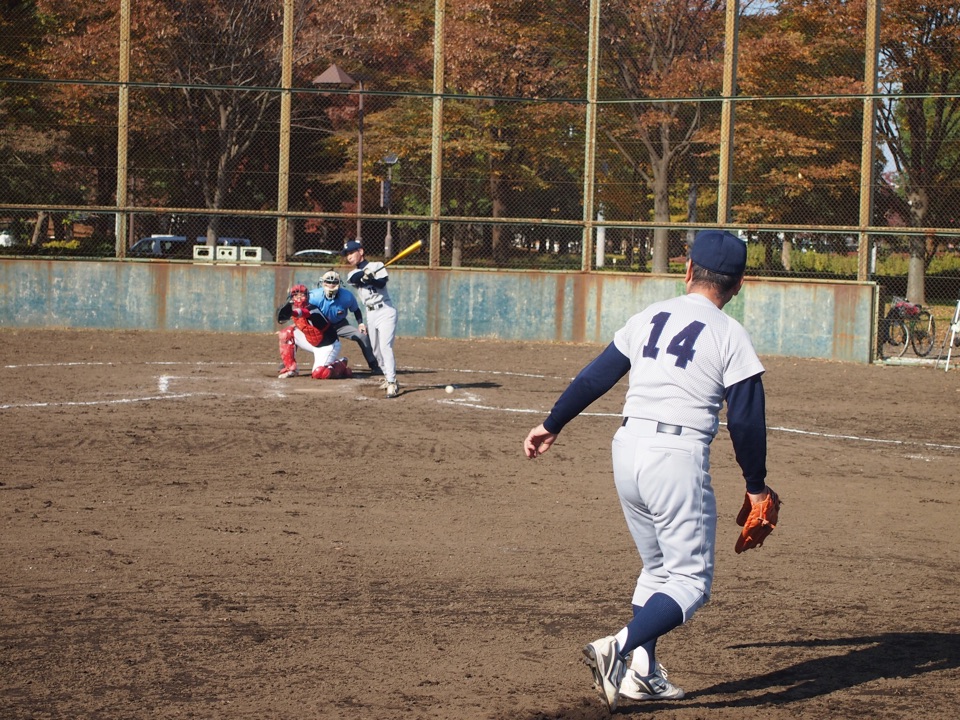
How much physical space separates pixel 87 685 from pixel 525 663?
6.11ft

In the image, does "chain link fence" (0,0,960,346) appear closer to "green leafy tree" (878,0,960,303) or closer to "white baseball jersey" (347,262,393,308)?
"green leafy tree" (878,0,960,303)

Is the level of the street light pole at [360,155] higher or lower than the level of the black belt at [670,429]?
higher

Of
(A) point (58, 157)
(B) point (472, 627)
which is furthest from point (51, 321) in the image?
(B) point (472, 627)

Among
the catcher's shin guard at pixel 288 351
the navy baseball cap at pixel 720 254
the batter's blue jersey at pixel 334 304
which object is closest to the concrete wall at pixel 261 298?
the batter's blue jersey at pixel 334 304

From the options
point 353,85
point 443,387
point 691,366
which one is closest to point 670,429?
point 691,366

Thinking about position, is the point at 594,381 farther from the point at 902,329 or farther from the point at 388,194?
the point at 388,194

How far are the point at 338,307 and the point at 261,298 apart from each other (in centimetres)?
545

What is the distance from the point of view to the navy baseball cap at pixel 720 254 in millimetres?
4359

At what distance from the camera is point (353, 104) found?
65.7 feet

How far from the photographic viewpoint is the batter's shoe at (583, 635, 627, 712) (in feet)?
14.3

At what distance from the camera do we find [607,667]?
4.37 metres

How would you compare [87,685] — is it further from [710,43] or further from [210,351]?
[710,43]

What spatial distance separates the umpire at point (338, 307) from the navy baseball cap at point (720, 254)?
403 inches

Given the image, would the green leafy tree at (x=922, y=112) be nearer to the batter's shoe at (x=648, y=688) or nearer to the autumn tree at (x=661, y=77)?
the autumn tree at (x=661, y=77)
